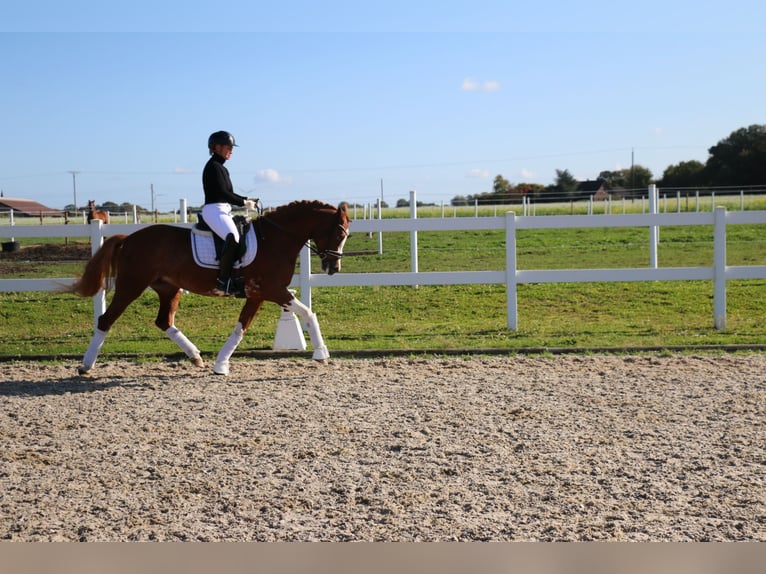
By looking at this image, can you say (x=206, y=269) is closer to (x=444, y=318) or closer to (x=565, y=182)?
(x=444, y=318)

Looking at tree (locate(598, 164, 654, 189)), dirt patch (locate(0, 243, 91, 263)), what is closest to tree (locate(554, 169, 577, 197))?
tree (locate(598, 164, 654, 189))

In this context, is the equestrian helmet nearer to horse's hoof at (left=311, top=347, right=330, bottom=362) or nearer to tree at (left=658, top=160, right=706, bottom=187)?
horse's hoof at (left=311, top=347, right=330, bottom=362)

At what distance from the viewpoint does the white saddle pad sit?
8945 millimetres

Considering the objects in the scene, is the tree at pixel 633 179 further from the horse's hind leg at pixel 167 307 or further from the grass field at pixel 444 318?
the horse's hind leg at pixel 167 307

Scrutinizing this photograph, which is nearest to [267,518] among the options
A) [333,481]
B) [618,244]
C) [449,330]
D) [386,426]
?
[333,481]

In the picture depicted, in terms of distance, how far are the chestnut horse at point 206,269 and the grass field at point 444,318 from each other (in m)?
1.52

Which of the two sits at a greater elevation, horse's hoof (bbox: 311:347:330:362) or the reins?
the reins

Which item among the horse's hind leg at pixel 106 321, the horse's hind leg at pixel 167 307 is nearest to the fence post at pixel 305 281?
the horse's hind leg at pixel 167 307

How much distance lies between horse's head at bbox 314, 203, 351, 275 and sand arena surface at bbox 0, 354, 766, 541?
1223mm

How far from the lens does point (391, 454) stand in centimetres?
566

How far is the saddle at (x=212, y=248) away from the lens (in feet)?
29.3

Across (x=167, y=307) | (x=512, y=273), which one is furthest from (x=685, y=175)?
(x=167, y=307)

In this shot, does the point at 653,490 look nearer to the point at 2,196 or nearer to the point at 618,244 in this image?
the point at 618,244

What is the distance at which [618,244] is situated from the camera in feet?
78.1
